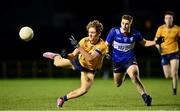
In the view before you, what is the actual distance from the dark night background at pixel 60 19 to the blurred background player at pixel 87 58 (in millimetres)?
21007

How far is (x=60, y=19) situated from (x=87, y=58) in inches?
1824

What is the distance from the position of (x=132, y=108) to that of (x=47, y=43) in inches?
1071

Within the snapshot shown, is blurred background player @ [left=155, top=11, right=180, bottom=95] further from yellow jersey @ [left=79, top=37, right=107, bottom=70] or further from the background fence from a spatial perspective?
the background fence

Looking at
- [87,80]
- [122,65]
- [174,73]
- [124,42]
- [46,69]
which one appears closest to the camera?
[87,80]

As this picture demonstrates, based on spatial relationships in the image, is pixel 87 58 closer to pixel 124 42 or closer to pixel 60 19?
pixel 124 42

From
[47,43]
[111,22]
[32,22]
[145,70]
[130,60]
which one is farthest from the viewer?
[32,22]

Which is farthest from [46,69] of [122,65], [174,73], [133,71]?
[133,71]

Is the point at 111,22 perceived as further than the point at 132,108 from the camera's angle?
Yes

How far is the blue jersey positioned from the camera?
1606 centimetres

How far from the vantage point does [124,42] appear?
16.1 meters

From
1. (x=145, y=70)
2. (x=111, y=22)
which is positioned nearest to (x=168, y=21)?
(x=145, y=70)

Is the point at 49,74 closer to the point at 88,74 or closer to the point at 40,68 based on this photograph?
the point at 40,68

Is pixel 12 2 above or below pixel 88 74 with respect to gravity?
above

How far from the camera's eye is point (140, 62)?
3603 centimetres
